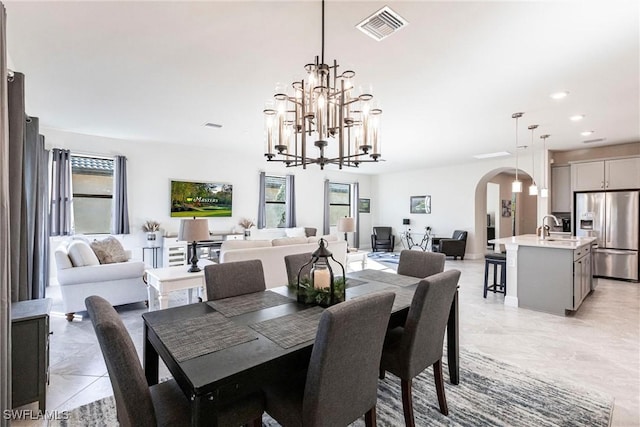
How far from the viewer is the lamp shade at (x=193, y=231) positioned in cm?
358

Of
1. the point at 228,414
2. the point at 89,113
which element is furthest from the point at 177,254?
the point at 228,414

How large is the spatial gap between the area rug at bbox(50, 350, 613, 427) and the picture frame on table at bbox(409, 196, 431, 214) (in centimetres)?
738

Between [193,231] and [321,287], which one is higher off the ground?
[193,231]

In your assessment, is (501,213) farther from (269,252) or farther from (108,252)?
(108,252)

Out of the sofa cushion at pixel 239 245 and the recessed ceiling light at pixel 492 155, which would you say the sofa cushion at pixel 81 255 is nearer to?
the sofa cushion at pixel 239 245

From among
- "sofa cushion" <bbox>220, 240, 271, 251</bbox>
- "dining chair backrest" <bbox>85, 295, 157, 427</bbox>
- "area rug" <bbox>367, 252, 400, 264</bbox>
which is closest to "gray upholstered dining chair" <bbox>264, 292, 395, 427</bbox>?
"dining chair backrest" <bbox>85, 295, 157, 427</bbox>

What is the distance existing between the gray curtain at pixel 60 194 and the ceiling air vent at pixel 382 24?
5.94 metres

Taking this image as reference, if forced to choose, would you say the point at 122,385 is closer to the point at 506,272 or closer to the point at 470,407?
the point at 470,407

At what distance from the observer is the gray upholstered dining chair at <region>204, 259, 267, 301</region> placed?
2.20 metres

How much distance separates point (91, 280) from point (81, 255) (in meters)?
0.35

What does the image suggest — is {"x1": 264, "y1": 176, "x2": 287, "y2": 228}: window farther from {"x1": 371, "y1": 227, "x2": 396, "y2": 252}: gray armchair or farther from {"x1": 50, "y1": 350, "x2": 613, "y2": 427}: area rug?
{"x1": 50, "y1": 350, "x2": 613, "y2": 427}: area rug

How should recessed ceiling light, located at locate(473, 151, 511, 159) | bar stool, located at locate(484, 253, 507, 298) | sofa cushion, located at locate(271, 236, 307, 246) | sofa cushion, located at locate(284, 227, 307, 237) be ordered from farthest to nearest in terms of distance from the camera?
sofa cushion, located at locate(284, 227, 307, 237)
recessed ceiling light, located at locate(473, 151, 511, 159)
bar stool, located at locate(484, 253, 507, 298)
sofa cushion, located at locate(271, 236, 307, 246)

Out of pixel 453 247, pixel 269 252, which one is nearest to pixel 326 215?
pixel 453 247

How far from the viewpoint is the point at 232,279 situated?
7.52 feet
